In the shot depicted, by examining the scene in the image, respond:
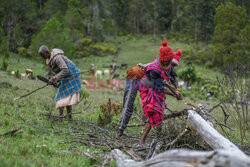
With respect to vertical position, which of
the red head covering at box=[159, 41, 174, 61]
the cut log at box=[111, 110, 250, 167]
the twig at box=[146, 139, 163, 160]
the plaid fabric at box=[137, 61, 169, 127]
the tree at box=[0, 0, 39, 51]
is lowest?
the twig at box=[146, 139, 163, 160]

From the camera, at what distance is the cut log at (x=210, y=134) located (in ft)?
6.70

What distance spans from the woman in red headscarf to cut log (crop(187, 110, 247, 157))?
0.69m

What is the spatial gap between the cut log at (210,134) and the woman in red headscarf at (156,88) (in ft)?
2.27

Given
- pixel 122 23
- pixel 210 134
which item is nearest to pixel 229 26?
pixel 210 134

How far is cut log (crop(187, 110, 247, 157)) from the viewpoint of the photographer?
2.04 metres

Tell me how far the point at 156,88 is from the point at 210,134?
4.50ft

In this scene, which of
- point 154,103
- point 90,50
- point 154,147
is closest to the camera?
point 154,147

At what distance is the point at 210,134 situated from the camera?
7.85 ft

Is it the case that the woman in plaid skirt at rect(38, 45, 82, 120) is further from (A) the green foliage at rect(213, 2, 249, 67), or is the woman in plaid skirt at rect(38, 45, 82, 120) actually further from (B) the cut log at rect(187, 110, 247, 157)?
(A) the green foliage at rect(213, 2, 249, 67)

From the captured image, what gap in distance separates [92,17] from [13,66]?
916 inches

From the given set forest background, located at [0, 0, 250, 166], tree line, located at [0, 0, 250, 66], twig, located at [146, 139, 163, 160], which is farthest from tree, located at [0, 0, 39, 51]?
twig, located at [146, 139, 163, 160]

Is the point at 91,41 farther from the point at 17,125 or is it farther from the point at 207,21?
the point at 17,125

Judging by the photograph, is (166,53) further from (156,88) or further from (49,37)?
(49,37)

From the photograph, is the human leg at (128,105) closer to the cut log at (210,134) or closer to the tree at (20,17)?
the cut log at (210,134)
